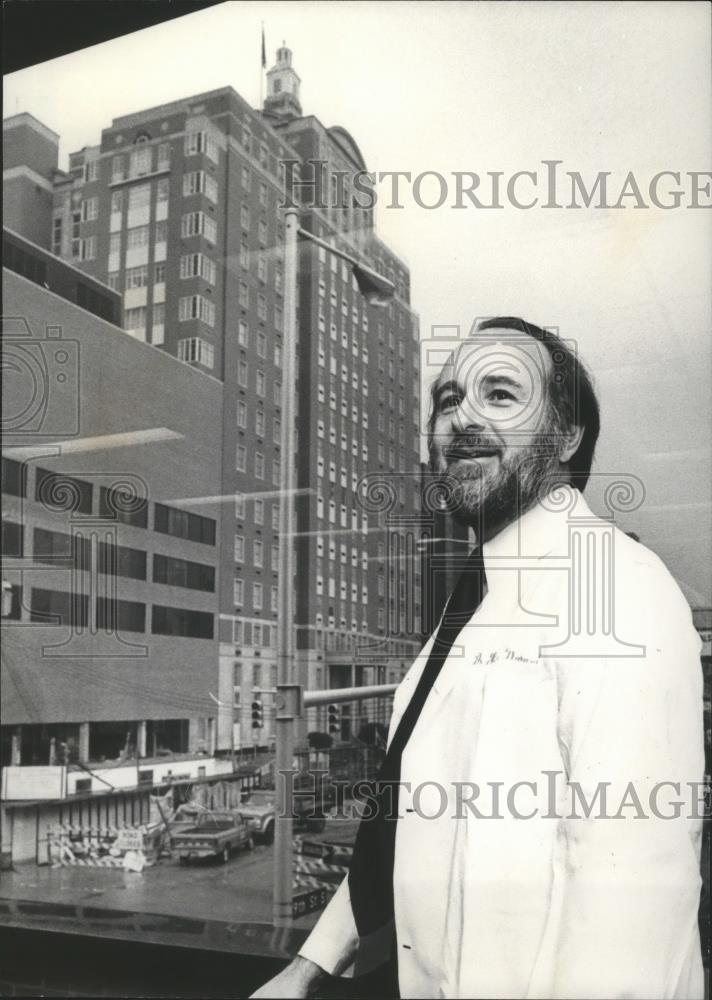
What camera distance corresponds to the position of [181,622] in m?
4.45

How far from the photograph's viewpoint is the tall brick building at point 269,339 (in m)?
4.01

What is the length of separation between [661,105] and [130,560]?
2.65m

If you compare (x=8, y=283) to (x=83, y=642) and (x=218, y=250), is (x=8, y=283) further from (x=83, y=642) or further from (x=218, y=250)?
(x=83, y=642)

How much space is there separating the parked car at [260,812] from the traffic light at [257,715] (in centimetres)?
24

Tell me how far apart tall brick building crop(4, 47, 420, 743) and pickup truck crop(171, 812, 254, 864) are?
357 mm

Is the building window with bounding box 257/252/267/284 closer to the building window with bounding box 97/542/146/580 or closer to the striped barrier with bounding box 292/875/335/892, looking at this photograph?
the building window with bounding box 97/542/146/580

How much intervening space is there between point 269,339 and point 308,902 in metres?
2.15

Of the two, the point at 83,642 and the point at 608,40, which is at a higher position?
the point at 608,40

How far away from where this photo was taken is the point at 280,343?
172 inches

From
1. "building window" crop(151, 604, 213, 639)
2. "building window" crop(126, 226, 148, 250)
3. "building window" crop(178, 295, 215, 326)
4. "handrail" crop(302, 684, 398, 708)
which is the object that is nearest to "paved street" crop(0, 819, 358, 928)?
"handrail" crop(302, 684, 398, 708)

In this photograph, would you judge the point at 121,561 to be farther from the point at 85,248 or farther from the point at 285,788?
the point at 85,248

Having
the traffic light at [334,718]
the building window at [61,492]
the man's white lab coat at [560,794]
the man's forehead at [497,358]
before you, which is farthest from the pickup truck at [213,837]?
the man's forehead at [497,358]

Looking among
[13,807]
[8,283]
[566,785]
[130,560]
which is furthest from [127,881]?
[8,283]

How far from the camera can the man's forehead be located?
3602 millimetres
